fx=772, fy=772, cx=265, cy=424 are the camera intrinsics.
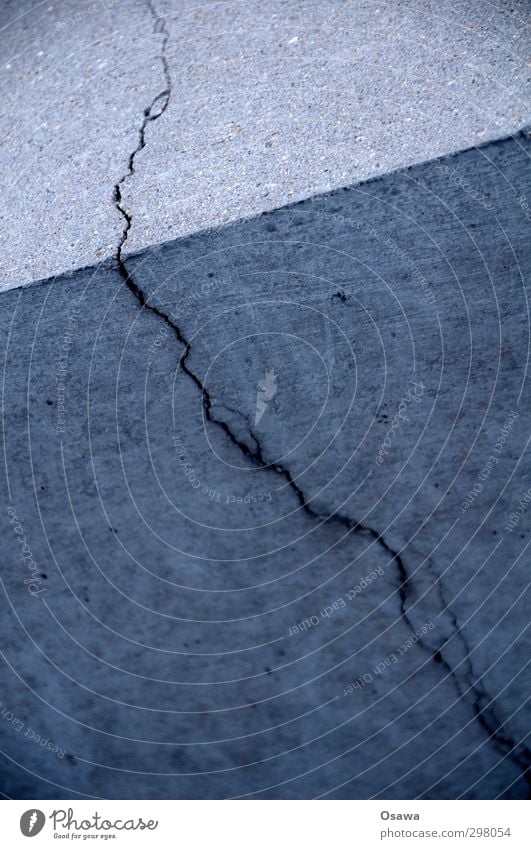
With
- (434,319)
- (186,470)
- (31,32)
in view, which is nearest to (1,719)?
(186,470)

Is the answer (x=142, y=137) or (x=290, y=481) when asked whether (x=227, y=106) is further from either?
(x=290, y=481)

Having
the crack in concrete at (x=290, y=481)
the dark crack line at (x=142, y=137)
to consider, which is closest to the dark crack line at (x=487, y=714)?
the crack in concrete at (x=290, y=481)

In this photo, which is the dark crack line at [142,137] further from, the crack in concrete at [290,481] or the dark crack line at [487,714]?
the dark crack line at [487,714]

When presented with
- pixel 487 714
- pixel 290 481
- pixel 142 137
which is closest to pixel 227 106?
pixel 142 137

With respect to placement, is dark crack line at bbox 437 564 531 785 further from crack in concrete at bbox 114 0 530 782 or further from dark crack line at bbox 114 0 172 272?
dark crack line at bbox 114 0 172 272

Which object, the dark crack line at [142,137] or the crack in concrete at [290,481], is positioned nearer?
the crack in concrete at [290,481]

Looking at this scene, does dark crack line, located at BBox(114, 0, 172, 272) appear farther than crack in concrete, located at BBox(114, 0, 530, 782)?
Yes

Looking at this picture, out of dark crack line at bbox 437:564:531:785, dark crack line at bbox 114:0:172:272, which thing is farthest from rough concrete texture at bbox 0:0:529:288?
dark crack line at bbox 437:564:531:785
